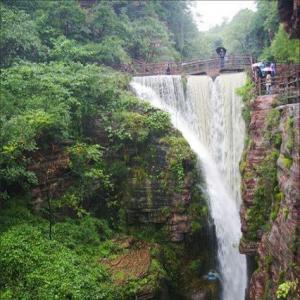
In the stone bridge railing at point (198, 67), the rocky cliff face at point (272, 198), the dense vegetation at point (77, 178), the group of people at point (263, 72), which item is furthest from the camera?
the stone bridge railing at point (198, 67)

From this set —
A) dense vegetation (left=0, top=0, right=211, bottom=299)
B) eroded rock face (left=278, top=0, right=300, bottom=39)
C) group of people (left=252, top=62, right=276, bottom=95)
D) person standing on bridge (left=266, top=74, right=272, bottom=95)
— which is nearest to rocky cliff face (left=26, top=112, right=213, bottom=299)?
dense vegetation (left=0, top=0, right=211, bottom=299)

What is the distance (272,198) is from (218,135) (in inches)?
280

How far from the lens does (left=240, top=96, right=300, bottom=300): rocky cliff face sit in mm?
9578

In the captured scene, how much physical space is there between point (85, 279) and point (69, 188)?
14.8 feet

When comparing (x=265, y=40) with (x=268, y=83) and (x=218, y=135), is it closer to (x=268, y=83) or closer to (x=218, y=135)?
(x=218, y=135)

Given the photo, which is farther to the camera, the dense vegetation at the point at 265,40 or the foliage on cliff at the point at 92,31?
the foliage on cliff at the point at 92,31

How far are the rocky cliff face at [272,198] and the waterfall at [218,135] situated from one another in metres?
2.34

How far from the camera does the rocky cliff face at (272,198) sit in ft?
31.4

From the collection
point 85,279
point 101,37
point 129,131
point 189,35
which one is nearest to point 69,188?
point 129,131

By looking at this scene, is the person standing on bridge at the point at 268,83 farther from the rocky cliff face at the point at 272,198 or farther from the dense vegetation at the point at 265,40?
the rocky cliff face at the point at 272,198

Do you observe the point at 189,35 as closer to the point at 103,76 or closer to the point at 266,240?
the point at 103,76

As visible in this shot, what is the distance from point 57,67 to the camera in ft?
56.5

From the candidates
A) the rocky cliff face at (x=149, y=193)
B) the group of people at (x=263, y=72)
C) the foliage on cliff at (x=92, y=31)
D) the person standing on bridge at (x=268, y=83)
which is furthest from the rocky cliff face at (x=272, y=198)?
the foliage on cliff at (x=92, y=31)

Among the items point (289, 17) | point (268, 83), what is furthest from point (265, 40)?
point (289, 17)
